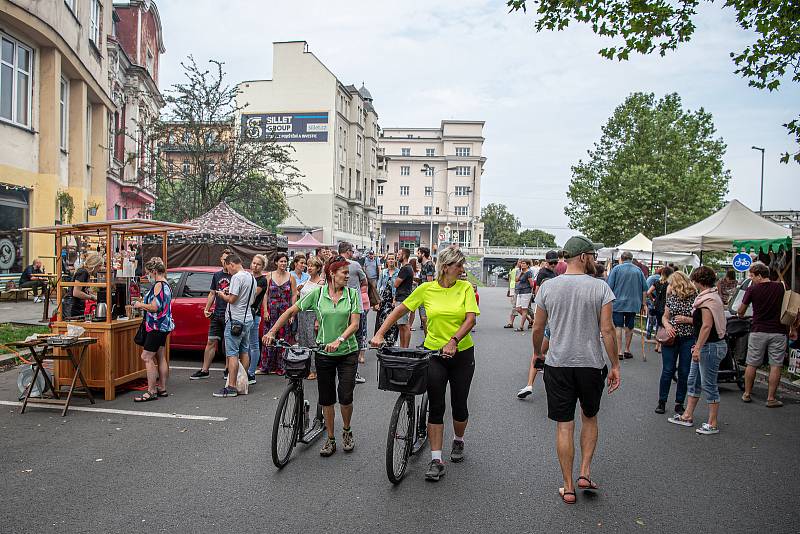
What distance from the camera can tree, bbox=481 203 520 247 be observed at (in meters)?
123

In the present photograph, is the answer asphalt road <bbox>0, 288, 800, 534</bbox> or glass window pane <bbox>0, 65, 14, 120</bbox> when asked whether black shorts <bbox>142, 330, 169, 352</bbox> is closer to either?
asphalt road <bbox>0, 288, 800, 534</bbox>

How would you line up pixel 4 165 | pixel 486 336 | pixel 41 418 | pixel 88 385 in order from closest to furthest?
1. pixel 41 418
2. pixel 88 385
3. pixel 486 336
4. pixel 4 165

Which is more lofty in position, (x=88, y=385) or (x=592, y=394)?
(x=592, y=394)

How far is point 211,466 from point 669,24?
984 centimetres

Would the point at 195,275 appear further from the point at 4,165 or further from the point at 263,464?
the point at 4,165

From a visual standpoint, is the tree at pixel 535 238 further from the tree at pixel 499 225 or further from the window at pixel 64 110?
the window at pixel 64 110

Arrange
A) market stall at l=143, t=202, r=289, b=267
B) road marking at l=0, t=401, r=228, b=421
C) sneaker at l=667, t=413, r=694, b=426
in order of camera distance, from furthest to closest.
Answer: market stall at l=143, t=202, r=289, b=267 → sneaker at l=667, t=413, r=694, b=426 → road marking at l=0, t=401, r=228, b=421

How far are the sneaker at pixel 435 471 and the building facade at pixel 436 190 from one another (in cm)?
9966

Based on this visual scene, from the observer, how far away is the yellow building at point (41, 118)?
17.5m

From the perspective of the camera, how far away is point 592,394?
4.88 meters

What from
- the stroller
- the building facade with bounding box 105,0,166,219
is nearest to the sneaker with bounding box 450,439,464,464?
the stroller

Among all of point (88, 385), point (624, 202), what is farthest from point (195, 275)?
point (624, 202)

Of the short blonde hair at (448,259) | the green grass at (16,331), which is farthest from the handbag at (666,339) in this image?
the green grass at (16,331)

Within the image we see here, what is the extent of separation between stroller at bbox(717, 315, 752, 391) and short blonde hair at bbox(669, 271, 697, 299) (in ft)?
7.19
